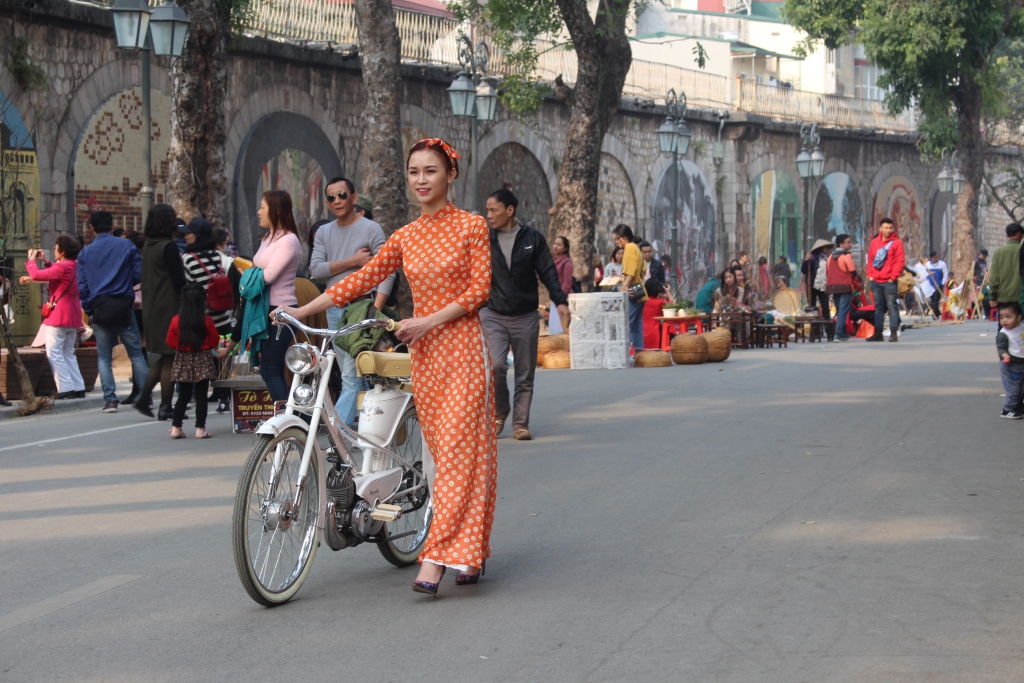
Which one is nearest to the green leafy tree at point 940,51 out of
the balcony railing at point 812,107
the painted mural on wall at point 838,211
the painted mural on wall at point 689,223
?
the balcony railing at point 812,107

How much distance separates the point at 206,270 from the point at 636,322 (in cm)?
969

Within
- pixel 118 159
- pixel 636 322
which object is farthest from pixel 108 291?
pixel 636 322

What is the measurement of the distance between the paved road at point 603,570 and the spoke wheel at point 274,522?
13 cm

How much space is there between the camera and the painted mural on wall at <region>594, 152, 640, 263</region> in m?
34.8

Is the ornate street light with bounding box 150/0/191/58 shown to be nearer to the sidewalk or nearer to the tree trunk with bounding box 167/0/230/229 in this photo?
the tree trunk with bounding box 167/0/230/229

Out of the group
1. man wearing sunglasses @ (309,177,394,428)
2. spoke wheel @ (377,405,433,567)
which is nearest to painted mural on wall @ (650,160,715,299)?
man wearing sunglasses @ (309,177,394,428)

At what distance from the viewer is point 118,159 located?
20531mm

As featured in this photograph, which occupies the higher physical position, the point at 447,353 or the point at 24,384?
the point at 447,353

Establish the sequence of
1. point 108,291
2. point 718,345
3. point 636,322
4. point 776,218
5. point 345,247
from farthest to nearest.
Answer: point 776,218 → point 636,322 → point 718,345 → point 108,291 → point 345,247

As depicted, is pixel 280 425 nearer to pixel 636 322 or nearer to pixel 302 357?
pixel 302 357

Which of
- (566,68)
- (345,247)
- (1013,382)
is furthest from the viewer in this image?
(566,68)

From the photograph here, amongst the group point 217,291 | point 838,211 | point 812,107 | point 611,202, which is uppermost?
point 812,107

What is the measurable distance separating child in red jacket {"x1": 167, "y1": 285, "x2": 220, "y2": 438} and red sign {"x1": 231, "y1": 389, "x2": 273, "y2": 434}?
261 millimetres

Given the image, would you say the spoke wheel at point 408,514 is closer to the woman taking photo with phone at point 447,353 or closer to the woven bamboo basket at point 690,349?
the woman taking photo with phone at point 447,353
